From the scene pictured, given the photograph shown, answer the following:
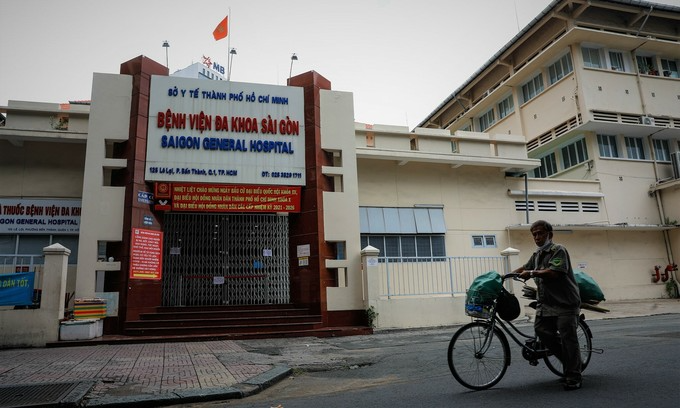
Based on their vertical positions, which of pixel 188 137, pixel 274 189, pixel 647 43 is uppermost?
pixel 647 43

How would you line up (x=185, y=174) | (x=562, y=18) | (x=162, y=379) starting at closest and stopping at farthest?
(x=162, y=379), (x=185, y=174), (x=562, y=18)

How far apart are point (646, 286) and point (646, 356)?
625 inches

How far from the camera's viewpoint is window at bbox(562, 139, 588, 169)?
67.1 feet

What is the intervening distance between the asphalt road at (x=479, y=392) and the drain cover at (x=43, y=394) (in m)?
1.24

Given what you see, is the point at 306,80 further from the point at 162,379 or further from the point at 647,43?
the point at 647,43

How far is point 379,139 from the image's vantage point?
1608 centimetres

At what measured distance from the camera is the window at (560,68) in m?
21.0

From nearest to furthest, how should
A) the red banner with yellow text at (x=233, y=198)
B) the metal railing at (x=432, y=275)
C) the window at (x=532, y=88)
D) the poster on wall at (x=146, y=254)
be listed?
the poster on wall at (x=146, y=254) < the red banner with yellow text at (x=233, y=198) < the metal railing at (x=432, y=275) < the window at (x=532, y=88)

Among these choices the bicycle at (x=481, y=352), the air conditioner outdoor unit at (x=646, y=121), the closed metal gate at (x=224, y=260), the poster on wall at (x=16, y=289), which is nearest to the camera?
the bicycle at (x=481, y=352)

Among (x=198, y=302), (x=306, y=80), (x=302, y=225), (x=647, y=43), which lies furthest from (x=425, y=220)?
(x=647, y=43)

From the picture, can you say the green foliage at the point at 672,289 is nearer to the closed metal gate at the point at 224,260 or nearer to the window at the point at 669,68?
the window at the point at 669,68

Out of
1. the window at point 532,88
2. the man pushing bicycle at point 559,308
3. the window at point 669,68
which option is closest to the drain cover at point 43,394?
the man pushing bicycle at point 559,308

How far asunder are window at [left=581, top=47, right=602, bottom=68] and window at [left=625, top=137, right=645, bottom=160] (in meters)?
3.61

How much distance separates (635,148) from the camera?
20.9 m
